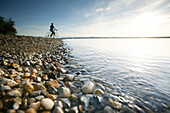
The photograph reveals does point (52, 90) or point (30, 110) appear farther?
point (52, 90)

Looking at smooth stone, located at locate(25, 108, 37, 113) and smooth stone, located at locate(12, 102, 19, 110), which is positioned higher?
smooth stone, located at locate(12, 102, 19, 110)

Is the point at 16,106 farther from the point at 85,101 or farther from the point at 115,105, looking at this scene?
the point at 115,105

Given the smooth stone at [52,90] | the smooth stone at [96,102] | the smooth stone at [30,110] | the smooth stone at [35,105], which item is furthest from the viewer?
the smooth stone at [52,90]

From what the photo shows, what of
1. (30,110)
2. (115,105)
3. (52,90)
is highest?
(30,110)

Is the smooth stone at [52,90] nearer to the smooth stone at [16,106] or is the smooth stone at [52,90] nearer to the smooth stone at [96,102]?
the smooth stone at [16,106]

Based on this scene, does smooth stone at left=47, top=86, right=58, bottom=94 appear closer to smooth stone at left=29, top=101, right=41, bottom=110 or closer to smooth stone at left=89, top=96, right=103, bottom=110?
smooth stone at left=29, top=101, right=41, bottom=110

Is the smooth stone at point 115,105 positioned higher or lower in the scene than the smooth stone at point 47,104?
lower

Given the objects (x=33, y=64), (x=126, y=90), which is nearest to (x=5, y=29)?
(x=33, y=64)

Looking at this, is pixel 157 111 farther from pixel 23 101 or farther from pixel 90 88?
pixel 23 101

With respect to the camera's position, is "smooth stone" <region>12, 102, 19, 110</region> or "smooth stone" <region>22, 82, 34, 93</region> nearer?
"smooth stone" <region>12, 102, 19, 110</region>

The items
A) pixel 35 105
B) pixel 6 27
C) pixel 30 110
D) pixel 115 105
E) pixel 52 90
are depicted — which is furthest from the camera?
pixel 6 27

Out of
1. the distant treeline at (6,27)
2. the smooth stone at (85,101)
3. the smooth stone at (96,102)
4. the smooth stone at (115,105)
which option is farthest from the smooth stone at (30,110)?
the distant treeline at (6,27)

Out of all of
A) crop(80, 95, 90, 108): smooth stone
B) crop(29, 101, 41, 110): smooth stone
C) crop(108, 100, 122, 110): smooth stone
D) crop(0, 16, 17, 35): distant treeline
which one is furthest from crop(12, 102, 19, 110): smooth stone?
crop(0, 16, 17, 35): distant treeline

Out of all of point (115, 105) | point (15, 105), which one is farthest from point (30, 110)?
point (115, 105)
